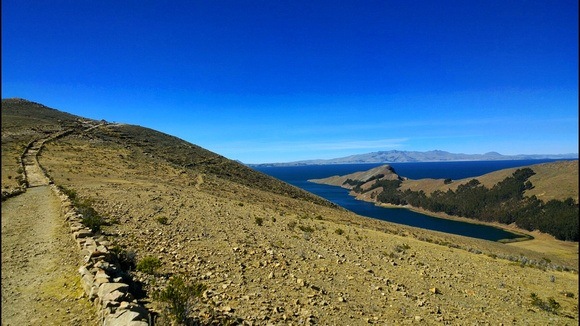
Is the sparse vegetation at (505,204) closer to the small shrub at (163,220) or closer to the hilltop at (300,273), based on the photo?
the hilltop at (300,273)

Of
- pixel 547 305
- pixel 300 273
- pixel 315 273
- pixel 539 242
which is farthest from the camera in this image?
pixel 539 242

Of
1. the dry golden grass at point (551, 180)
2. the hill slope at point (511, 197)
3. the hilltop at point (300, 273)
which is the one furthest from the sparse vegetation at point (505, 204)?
the hilltop at point (300, 273)

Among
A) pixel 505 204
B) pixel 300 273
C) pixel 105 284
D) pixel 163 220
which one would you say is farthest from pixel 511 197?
pixel 105 284

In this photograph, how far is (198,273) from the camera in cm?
1258

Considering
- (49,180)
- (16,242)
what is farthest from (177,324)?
(49,180)

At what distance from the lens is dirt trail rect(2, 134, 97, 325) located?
9.04 meters

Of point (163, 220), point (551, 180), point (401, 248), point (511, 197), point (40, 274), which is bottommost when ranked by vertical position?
point (511, 197)

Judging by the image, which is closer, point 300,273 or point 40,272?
point 40,272

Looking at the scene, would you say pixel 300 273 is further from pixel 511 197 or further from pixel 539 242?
pixel 511 197

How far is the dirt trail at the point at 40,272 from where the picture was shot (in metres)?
9.04

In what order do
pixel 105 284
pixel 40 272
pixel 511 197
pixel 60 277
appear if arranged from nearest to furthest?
1. pixel 105 284
2. pixel 60 277
3. pixel 40 272
4. pixel 511 197

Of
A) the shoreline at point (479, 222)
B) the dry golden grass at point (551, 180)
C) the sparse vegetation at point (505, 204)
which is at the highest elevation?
the dry golden grass at point (551, 180)

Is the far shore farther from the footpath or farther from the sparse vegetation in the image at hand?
the footpath

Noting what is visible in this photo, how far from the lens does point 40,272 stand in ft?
38.7
